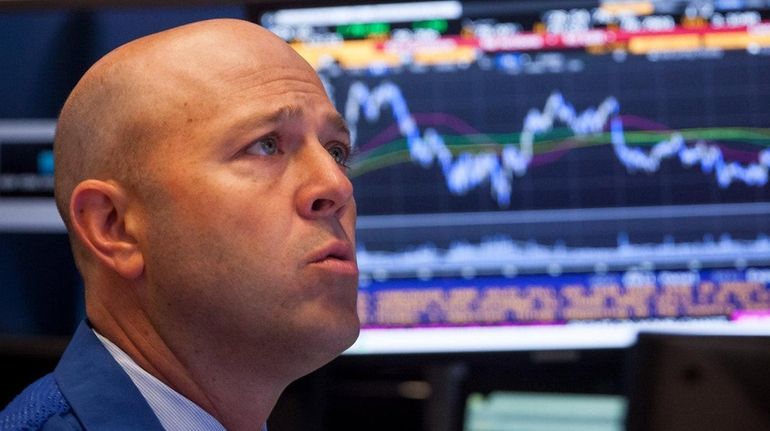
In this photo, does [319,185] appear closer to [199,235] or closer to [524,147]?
[199,235]

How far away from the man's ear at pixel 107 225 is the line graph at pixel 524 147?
2.62ft

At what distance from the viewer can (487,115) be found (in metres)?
1.92

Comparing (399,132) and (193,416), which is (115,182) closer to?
(193,416)

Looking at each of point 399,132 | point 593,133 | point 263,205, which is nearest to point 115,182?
point 263,205

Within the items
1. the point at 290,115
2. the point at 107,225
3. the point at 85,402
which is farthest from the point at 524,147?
the point at 85,402

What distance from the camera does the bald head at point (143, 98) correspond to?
45.6 inches

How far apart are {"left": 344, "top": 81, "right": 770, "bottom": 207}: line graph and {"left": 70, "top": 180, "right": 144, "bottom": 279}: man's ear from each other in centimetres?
80

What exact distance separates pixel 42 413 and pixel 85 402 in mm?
38

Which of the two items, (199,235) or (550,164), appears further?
(550,164)

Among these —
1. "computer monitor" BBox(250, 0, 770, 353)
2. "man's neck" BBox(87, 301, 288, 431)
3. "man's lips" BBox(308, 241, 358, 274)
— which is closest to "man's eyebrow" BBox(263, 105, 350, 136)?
"man's lips" BBox(308, 241, 358, 274)

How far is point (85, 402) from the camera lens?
1.07 m

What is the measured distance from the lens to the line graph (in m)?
1.88

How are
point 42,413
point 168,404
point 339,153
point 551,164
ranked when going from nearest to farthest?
point 42,413
point 168,404
point 339,153
point 551,164

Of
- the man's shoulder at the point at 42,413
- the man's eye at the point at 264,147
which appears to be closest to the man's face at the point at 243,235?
the man's eye at the point at 264,147
